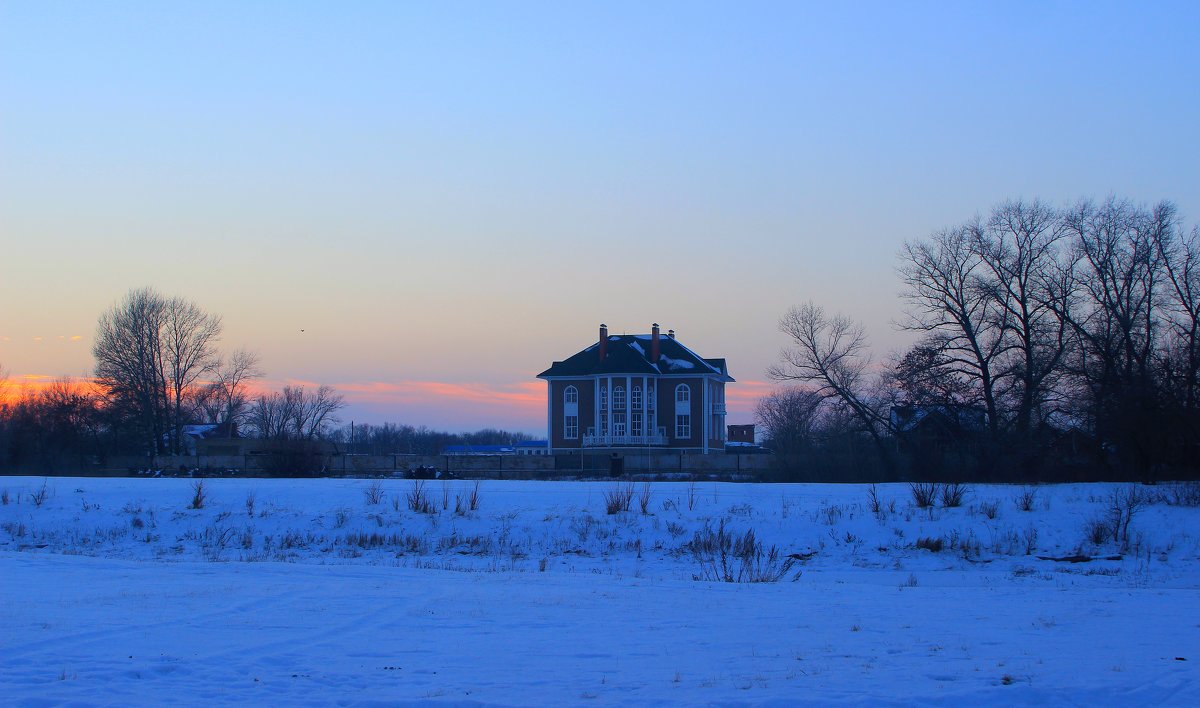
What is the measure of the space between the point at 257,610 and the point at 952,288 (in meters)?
44.9

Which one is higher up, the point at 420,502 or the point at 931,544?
the point at 420,502

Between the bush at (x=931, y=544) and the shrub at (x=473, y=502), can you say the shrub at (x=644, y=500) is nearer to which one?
the shrub at (x=473, y=502)

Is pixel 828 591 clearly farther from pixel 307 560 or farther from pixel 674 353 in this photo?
pixel 674 353

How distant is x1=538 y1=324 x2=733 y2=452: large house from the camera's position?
247 ft

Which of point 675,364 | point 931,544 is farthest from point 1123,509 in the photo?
point 675,364

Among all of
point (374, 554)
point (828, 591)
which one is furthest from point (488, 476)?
point (828, 591)

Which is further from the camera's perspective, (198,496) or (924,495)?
(198,496)

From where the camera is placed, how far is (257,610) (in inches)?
473

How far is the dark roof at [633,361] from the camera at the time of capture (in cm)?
7569

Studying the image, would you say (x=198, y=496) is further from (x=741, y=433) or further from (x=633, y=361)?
(x=741, y=433)

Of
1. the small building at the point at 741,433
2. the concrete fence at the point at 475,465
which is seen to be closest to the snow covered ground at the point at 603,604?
the concrete fence at the point at 475,465

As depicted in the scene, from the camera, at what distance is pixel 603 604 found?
13086 mm

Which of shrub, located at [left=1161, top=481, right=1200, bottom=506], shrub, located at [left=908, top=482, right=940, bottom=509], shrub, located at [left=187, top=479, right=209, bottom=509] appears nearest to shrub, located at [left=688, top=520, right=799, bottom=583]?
shrub, located at [left=908, top=482, right=940, bottom=509]

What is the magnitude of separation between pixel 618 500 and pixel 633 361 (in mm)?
48616
